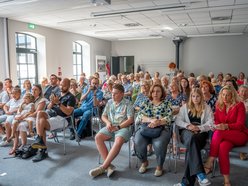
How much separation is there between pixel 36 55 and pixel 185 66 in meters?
6.94

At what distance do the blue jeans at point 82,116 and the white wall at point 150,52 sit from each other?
780 centimetres

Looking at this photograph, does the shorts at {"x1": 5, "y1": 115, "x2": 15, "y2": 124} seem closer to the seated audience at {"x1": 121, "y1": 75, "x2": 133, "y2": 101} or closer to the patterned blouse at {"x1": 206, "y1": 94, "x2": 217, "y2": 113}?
the seated audience at {"x1": 121, "y1": 75, "x2": 133, "y2": 101}

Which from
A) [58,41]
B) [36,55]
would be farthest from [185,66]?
[36,55]

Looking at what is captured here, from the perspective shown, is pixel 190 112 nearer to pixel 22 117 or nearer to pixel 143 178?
pixel 143 178

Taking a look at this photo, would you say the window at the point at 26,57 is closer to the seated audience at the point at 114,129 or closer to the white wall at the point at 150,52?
the seated audience at the point at 114,129

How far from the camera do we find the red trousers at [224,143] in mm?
2586

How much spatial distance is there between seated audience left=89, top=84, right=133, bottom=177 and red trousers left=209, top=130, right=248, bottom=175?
1069 millimetres

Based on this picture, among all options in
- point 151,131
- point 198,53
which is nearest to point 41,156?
point 151,131

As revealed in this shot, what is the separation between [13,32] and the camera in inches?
265

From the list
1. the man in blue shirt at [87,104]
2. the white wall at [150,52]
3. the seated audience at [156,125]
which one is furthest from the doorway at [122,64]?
the seated audience at [156,125]

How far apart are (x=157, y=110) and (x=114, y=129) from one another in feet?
2.05

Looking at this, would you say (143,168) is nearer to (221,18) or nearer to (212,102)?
(212,102)

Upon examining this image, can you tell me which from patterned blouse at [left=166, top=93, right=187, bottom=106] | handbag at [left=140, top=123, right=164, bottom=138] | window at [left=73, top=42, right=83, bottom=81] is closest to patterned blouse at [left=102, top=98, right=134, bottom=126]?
handbag at [left=140, top=123, right=164, bottom=138]

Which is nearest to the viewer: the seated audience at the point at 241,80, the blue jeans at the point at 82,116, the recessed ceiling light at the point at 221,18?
the blue jeans at the point at 82,116
